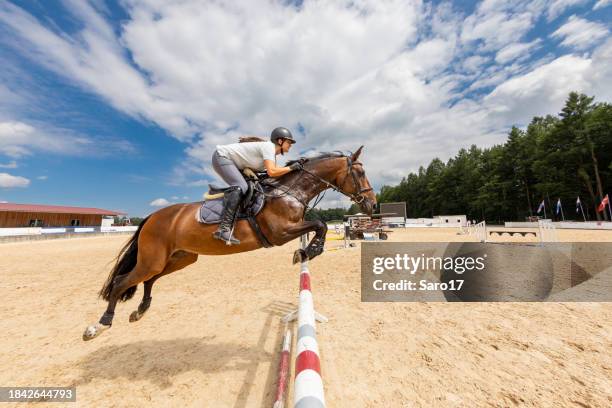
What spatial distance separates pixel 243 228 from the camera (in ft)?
11.2

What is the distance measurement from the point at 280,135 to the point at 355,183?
133 cm

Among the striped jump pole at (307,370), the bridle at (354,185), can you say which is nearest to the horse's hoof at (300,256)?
the striped jump pole at (307,370)

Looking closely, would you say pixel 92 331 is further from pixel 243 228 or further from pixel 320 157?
pixel 320 157

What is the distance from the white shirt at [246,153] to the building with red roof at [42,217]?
168 feet

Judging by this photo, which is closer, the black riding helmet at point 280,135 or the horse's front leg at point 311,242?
the horse's front leg at point 311,242

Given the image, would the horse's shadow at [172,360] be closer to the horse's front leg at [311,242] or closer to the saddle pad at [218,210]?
the horse's front leg at [311,242]

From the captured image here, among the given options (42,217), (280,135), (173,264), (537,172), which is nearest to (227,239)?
(173,264)

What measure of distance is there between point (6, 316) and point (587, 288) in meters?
13.7

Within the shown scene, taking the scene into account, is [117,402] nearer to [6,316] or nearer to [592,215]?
[6,316]

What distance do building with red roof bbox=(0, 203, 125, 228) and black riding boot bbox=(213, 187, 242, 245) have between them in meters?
51.6

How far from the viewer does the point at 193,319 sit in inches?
211

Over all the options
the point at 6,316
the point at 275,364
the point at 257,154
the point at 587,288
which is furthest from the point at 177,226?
the point at 587,288

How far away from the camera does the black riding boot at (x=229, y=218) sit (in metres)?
3.25

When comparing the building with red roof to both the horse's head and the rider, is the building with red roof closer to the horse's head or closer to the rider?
the rider
